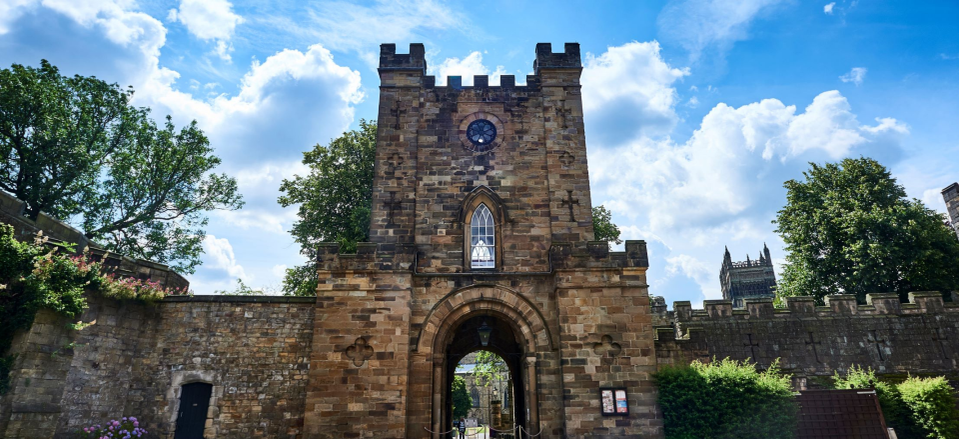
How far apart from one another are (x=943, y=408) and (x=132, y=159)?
29.3 m

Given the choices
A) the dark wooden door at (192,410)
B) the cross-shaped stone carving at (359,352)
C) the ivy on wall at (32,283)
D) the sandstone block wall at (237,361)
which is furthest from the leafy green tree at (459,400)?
the ivy on wall at (32,283)

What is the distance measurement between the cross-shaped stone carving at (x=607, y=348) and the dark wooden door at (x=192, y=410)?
10.1 m

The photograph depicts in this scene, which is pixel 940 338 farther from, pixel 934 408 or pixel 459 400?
pixel 459 400

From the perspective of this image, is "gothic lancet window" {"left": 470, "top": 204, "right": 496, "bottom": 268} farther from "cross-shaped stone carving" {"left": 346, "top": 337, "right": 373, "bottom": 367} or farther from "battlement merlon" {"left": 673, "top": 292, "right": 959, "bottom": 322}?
"battlement merlon" {"left": 673, "top": 292, "right": 959, "bottom": 322}

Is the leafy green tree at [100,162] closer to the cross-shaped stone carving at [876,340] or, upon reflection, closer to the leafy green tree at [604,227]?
the leafy green tree at [604,227]

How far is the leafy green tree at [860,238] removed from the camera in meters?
19.6

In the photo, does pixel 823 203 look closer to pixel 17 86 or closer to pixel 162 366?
pixel 162 366

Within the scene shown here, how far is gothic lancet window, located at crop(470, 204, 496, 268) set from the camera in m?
14.2

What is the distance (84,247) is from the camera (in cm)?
1359

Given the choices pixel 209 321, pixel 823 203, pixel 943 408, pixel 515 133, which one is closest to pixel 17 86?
pixel 209 321

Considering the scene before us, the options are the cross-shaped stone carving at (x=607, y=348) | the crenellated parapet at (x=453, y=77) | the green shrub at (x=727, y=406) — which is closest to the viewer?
the green shrub at (x=727, y=406)

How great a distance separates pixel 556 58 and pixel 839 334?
1322 cm

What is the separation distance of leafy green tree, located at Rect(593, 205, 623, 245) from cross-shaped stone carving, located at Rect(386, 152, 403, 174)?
36.6 ft

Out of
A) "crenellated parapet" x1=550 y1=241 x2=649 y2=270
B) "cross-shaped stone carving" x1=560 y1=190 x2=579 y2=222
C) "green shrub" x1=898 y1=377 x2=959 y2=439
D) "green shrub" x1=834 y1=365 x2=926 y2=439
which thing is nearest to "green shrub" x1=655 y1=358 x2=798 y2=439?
"crenellated parapet" x1=550 y1=241 x2=649 y2=270
